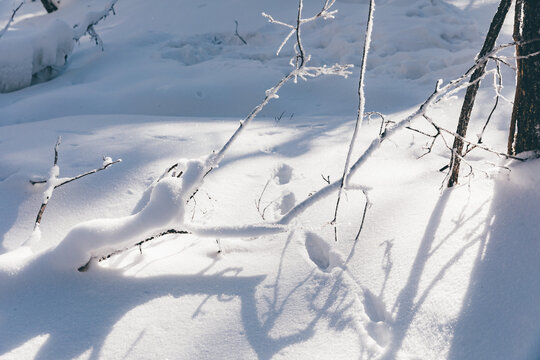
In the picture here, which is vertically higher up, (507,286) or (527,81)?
(527,81)

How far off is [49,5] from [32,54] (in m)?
4.27

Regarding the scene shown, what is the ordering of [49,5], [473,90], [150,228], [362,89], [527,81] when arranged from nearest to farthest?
1. [362,89]
2. [150,228]
3. [527,81]
4. [473,90]
5. [49,5]

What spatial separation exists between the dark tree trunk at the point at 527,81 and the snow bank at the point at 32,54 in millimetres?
4707

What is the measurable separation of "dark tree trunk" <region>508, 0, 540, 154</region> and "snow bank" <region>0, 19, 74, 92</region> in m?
4.71

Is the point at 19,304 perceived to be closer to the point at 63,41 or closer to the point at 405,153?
the point at 405,153

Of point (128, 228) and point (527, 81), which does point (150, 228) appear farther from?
point (527, 81)

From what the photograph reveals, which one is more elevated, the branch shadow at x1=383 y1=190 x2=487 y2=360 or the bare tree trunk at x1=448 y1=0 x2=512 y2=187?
the bare tree trunk at x1=448 y1=0 x2=512 y2=187

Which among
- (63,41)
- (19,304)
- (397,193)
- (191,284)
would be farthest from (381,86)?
(63,41)

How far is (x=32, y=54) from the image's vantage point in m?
4.44

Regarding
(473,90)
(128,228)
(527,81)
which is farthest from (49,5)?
(527,81)

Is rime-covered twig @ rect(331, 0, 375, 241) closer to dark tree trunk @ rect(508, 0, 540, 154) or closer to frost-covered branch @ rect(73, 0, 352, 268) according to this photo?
frost-covered branch @ rect(73, 0, 352, 268)

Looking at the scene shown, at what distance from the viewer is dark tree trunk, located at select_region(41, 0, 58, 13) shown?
7754mm

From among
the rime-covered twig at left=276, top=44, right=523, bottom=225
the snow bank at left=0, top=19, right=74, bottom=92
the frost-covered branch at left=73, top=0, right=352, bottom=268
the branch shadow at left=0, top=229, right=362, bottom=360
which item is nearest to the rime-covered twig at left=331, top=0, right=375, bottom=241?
the rime-covered twig at left=276, top=44, right=523, bottom=225

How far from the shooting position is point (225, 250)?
1.70 meters
